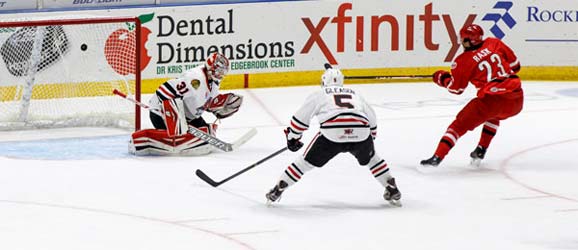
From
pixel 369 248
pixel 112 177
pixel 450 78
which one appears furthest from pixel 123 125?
pixel 369 248

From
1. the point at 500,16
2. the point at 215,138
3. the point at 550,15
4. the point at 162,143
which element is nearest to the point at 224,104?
the point at 215,138

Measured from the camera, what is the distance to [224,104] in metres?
8.48

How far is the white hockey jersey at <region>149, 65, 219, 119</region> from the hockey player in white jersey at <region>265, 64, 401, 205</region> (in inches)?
64.8

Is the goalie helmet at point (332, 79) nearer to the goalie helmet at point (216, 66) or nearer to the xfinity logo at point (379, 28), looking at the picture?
the goalie helmet at point (216, 66)

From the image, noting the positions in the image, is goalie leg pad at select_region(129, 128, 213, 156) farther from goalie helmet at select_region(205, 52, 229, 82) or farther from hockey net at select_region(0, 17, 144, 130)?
hockey net at select_region(0, 17, 144, 130)

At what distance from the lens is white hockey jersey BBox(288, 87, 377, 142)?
658 cm

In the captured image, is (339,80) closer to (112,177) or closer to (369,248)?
(369,248)

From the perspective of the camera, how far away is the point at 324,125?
21.6 feet

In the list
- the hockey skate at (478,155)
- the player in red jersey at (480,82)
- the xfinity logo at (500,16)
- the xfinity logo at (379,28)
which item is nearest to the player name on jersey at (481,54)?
the player in red jersey at (480,82)

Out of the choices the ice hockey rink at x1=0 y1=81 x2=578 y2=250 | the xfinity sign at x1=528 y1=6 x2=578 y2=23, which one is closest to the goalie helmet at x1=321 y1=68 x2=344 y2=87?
the ice hockey rink at x1=0 y1=81 x2=578 y2=250

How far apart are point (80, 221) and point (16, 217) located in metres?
0.33

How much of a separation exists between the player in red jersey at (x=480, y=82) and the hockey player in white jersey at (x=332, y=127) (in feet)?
4.14

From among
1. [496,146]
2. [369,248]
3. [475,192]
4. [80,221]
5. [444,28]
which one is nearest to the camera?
[369,248]

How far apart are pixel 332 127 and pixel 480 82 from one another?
1606mm
